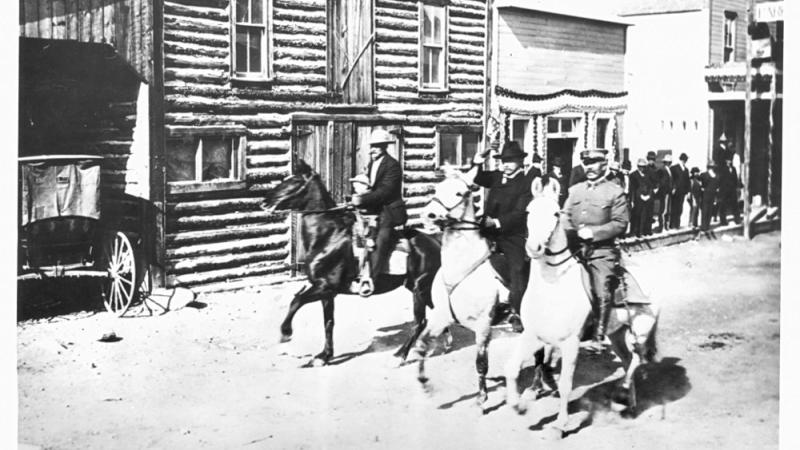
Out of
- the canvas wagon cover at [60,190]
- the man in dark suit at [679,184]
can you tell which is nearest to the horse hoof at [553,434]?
the man in dark suit at [679,184]

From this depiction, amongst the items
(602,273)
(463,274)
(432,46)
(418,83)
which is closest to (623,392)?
(602,273)

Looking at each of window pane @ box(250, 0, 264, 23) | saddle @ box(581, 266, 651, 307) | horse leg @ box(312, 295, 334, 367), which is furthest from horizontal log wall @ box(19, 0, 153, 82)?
saddle @ box(581, 266, 651, 307)

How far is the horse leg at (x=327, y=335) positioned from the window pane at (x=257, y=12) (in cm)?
206

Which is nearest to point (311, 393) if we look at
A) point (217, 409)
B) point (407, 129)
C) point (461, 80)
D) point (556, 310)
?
point (217, 409)

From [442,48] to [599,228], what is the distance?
2.03 m

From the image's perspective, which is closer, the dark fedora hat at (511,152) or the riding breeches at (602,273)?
the riding breeches at (602,273)

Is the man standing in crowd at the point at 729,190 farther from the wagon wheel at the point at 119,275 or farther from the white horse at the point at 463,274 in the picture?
the wagon wheel at the point at 119,275

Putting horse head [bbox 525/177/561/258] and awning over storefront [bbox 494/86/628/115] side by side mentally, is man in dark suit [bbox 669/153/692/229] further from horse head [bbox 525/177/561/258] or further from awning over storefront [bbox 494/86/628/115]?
horse head [bbox 525/177/561/258]

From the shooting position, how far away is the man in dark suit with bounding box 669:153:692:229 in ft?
23.5

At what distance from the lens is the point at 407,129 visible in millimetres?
6902

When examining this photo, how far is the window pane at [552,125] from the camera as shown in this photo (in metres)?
7.42

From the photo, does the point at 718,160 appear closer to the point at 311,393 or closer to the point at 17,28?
the point at 311,393

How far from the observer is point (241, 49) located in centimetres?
634

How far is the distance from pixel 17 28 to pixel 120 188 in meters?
1.29
